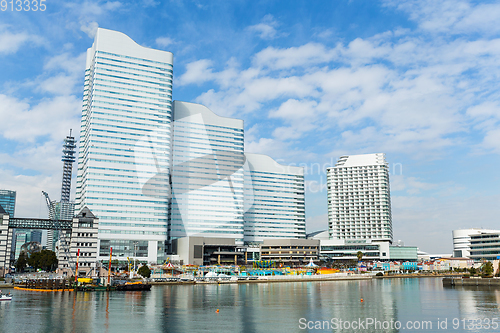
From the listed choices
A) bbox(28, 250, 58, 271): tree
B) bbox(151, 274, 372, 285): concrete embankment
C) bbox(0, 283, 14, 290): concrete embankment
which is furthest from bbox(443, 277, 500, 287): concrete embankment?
bbox(28, 250, 58, 271): tree

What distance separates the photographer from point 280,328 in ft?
162

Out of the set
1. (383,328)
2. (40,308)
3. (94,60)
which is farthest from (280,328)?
(94,60)

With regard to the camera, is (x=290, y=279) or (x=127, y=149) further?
(x=127, y=149)

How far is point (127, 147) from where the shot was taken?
186 m

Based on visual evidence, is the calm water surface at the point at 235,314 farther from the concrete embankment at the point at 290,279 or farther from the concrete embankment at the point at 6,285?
the concrete embankment at the point at 290,279

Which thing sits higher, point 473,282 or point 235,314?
point 235,314

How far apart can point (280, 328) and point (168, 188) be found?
15249cm

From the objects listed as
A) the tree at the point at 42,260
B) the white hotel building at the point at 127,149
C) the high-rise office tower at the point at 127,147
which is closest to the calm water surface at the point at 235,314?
the high-rise office tower at the point at 127,147

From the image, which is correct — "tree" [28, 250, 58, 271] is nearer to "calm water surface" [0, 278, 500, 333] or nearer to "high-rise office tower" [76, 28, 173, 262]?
"high-rise office tower" [76, 28, 173, 262]

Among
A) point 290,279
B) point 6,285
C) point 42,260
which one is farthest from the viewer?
point 42,260

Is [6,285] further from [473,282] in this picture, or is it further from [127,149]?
[473,282]

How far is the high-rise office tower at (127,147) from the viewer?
18100cm

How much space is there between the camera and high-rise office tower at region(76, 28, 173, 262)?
7126 inches

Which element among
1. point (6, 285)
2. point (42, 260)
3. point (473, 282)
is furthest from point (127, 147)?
point (473, 282)
